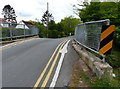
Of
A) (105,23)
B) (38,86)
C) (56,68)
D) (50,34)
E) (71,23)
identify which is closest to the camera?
(38,86)

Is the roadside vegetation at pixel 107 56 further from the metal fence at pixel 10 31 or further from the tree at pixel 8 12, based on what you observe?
the tree at pixel 8 12

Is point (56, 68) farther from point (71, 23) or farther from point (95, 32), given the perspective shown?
point (71, 23)

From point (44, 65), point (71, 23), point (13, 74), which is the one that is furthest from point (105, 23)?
point (71, 23)

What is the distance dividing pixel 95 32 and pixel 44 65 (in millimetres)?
2661

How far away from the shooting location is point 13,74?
447 centimetres

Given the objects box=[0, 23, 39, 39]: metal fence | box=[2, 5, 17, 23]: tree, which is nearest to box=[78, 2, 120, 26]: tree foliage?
box=[0, 23, 39, 39]: metal fence

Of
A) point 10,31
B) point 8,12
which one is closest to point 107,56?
point 10,31

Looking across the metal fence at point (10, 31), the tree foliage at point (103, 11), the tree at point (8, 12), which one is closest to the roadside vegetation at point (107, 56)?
the tree foliage at point (103, 11)

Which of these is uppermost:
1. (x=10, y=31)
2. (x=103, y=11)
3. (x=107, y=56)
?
(x=103, y=11)

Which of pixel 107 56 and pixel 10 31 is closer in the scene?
pixel 107 56

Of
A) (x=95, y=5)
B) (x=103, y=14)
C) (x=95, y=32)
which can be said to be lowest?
(x=95, y=32)

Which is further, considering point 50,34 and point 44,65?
point 50,34

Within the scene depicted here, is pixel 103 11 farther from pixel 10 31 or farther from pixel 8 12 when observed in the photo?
pixel 8 12

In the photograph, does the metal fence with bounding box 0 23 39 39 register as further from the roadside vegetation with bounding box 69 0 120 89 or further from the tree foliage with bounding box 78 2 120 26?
the tree foliage with bounding box 78 2 120 26
